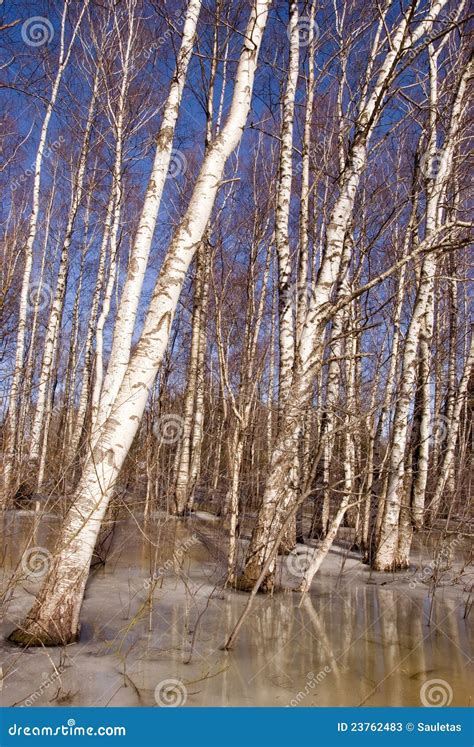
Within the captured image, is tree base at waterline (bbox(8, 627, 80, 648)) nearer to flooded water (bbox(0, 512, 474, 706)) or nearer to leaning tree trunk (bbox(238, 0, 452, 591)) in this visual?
flooded water (bbox(0, 512, 474, 706))

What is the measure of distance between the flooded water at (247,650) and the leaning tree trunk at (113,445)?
0.20 metres

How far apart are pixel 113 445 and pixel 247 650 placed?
1.78 m

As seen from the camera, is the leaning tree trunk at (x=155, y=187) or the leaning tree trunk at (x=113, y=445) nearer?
the leaning tree trunk at (x=113, y=445)

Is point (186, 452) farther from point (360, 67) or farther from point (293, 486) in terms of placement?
point (360, 67)

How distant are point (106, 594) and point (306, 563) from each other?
3025 mm

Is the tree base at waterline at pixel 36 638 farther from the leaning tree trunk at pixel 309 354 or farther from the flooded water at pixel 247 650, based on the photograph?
the leaning tree trunk at pixel 309 354

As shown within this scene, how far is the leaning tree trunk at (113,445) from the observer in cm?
362

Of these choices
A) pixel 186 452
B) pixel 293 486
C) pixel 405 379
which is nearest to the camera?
pixel 293 486

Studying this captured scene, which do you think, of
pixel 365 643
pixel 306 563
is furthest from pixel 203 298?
pixel 365 643

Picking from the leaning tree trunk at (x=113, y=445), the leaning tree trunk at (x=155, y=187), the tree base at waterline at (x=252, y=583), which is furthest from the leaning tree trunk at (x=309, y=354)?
the leaning tree trunk at (x=155, y=187)

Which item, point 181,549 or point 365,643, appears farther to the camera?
point 181,549

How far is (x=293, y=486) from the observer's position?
564 centimetres

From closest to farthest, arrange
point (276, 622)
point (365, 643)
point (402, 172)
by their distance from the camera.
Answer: point (365, 643), point (276, 622), point (402, 172)

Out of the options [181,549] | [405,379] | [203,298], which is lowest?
[181,549]
